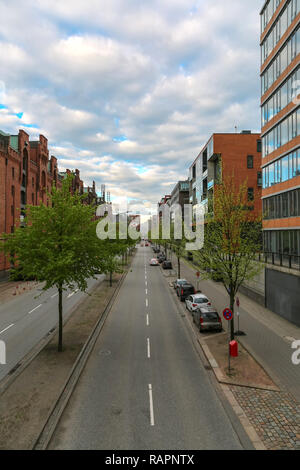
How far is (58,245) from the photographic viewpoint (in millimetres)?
14656

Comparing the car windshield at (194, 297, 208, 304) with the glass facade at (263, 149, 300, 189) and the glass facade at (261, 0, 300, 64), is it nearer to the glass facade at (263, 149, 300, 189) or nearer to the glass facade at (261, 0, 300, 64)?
the glass facade at (263, 149, 300, 189)

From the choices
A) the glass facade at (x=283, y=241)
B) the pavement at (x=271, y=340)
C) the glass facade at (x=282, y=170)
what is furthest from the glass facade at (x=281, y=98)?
the pavement at (x=271, y=340)

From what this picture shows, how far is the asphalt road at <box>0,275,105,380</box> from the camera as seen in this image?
49.3 feet

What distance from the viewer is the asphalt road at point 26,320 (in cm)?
1502

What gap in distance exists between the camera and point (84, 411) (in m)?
9.57

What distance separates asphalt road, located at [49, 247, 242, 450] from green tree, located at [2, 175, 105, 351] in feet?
11.5

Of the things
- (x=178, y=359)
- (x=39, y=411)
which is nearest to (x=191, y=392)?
(x=178, y=359)

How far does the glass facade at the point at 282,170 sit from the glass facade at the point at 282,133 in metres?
1.30

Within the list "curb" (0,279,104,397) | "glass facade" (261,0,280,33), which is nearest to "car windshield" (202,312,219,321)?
"curb" (0,279,104,397)

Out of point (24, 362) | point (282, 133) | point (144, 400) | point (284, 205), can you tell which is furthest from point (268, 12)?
point (24, 362)

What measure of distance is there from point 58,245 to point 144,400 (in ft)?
26.1

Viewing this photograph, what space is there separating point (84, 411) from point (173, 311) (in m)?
14.5
